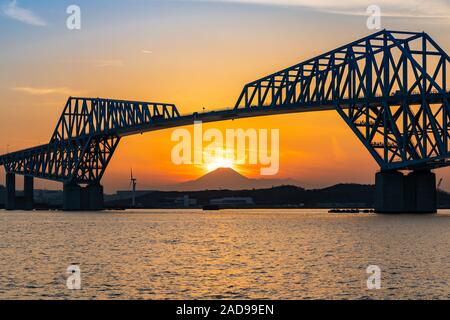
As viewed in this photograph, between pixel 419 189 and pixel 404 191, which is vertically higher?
pixel 419 189

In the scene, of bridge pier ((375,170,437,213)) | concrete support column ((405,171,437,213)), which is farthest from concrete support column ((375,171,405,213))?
concrete support column ((405,171,437,213))

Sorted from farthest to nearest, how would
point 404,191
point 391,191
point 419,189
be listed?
point 419,189 → point 404,191 → point 391,191

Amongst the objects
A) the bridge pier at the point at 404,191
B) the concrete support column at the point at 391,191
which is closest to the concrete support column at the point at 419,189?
the bridge pier at the point at 404,191

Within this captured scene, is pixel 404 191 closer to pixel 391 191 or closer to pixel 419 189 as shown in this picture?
pixel 391 191

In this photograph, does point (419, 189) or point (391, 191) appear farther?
point (419, 189)

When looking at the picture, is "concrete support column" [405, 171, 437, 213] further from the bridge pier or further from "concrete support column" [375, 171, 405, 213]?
"concrete support column" [375, 171, 405, 213]

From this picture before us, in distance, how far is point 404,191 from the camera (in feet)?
524

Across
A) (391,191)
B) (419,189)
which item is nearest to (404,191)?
(391,191)

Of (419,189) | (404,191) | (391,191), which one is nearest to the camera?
(391,191)

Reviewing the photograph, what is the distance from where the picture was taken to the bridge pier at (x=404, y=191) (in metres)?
159

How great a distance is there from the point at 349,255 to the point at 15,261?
27252 millimetres
